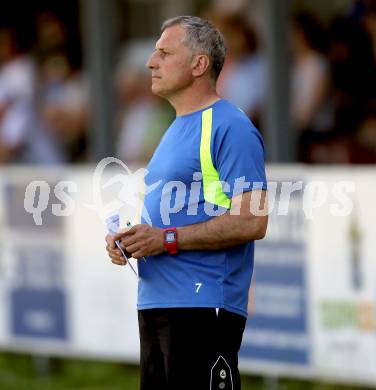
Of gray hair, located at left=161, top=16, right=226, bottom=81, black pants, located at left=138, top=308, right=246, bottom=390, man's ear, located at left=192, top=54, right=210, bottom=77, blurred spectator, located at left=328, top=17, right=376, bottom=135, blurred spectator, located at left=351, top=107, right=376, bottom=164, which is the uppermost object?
gray hair, located at left=161, top=16, right=226, bottom=81

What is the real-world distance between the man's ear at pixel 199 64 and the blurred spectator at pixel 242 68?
4858 mm

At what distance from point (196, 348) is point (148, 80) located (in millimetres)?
6329

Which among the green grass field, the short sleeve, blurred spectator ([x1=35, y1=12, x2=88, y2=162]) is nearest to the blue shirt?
the short sleeve

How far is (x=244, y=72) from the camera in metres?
9.60

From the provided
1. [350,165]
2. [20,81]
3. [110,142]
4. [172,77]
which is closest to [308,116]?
[350,165]

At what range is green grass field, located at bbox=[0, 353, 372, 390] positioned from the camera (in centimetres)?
864

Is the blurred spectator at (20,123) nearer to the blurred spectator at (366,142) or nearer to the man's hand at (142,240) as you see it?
the blurred spectator at (366,142)

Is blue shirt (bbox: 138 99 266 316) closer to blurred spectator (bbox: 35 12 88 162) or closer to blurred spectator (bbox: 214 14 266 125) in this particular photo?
blurred spectator (bbox: 214 14 266 125)

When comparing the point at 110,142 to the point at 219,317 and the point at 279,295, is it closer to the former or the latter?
the point at 279,295

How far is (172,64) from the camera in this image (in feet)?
15.3

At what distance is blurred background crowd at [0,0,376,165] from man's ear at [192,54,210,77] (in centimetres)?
442

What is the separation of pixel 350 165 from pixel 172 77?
15.9 ft

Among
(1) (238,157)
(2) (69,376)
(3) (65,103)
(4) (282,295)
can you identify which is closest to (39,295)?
(2) (69,376)

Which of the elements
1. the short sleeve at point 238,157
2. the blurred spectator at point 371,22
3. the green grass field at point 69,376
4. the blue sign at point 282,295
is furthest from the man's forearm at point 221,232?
the blurred spectator at point 371,22
